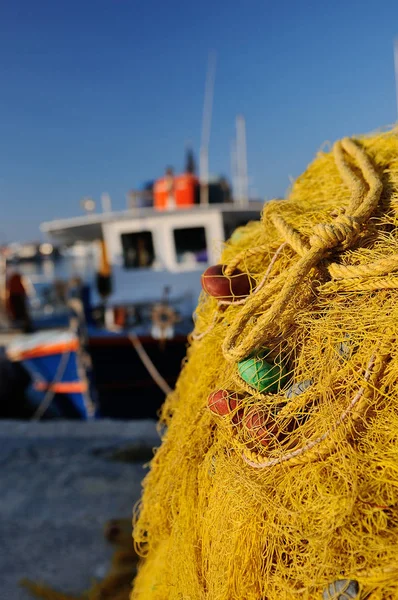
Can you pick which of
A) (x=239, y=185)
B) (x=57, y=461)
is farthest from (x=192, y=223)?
(x=57, y=461)

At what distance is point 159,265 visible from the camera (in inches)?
324

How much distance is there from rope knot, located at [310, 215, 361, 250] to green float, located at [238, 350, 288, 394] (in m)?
0.37

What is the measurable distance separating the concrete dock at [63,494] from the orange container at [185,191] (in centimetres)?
539

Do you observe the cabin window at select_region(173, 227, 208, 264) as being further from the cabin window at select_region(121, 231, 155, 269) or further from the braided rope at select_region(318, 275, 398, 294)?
the braided rope at select_region(318, 275, 398, 294)

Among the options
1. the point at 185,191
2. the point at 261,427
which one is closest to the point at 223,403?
the point at 261,427

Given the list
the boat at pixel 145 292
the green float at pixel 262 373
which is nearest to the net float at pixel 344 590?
the green float at pixel 262 373

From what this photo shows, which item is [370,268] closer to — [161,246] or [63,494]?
[63,494]

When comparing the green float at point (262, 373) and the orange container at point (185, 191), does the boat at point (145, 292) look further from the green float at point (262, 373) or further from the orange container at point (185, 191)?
the green float at point (262, 373)

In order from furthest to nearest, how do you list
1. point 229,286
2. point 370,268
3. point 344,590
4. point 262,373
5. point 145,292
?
point 145,292, point 229,286, point 262,373, point 370,268, point 344,590

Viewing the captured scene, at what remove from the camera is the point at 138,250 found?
837 cm

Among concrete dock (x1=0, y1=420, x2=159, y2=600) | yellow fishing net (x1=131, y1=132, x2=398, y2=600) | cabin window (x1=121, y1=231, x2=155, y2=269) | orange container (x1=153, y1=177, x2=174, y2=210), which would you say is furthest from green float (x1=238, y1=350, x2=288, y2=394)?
orange container (x1=153, y1=177, x2=174, y2=210)

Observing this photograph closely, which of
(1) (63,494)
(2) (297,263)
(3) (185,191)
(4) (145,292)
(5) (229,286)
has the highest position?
(3) (185,191)

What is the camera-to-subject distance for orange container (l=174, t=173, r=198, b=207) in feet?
29.5

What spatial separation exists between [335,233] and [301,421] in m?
0.56
